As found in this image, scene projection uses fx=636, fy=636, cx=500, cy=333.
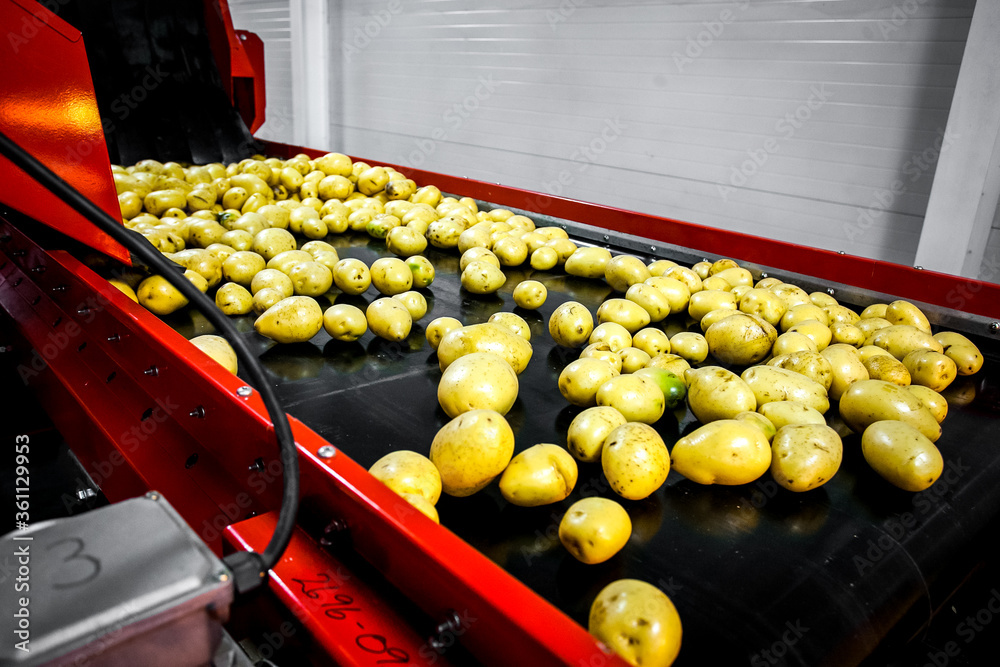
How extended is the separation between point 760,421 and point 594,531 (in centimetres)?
51

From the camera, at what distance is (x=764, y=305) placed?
1940 millimetres

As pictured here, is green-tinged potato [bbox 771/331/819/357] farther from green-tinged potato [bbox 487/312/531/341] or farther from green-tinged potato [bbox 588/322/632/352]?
green-tinged potato [bbox 487/312/531/341]

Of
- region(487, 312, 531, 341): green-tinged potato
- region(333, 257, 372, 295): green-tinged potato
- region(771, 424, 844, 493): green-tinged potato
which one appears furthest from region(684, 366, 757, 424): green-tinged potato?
region(333, 257, 372, 295): green-tinged potato

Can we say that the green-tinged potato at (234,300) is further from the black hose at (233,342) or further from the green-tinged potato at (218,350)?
the black hose at (233,342)

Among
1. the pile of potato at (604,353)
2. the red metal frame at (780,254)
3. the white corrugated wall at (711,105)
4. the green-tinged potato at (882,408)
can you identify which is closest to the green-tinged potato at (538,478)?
the pile of potato at (604,353)

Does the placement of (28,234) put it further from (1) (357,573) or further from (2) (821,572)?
(2) (821,572)

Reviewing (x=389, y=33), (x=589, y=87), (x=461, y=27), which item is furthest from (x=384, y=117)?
(x=589, y=87)

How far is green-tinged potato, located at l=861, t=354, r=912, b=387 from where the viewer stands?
1548 mm

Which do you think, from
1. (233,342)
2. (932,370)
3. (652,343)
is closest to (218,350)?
(233,342)

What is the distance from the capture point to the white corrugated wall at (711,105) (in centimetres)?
361

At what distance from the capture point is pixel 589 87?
17.0 feet

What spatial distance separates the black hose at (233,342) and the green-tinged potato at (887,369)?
4.70ft

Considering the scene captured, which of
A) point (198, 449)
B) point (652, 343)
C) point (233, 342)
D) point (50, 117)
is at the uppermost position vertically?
point (50, 117)

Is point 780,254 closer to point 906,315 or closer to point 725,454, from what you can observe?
point 906,315
